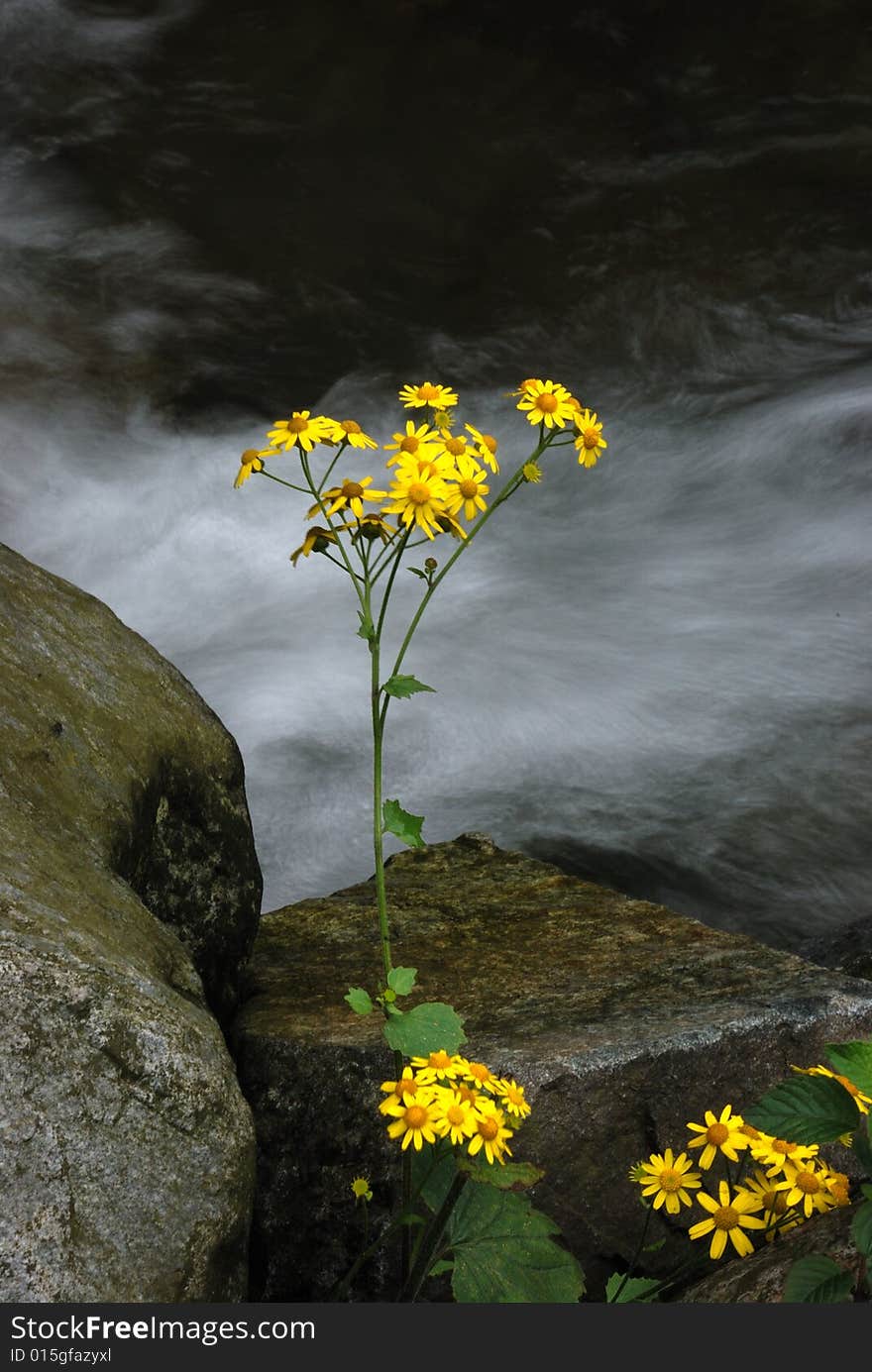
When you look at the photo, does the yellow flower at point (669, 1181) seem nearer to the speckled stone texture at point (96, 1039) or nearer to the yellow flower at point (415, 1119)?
the yellow flower at point (415, 1119)

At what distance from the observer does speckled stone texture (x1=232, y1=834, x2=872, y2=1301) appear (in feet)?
6.95

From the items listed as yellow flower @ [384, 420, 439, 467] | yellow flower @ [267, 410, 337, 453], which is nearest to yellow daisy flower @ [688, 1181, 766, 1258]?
yellow flower @ [384, 420, 439, 467]

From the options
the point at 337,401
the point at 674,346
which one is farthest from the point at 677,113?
the point at 337,401

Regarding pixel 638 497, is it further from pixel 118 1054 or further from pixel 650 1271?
pixel 118 1054

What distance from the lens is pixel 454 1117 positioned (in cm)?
→ 156

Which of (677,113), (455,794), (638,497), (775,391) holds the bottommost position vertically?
(455,794)

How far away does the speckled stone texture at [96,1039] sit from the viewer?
1501 millimetres

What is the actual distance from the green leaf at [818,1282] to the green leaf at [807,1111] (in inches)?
5.2

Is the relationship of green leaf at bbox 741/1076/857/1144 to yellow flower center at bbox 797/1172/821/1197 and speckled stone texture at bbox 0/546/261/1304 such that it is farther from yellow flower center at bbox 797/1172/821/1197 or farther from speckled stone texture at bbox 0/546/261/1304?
speckled stone texture at bbox 0/546/261/1304

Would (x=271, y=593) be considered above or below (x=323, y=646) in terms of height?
above

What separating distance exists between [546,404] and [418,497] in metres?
0.29

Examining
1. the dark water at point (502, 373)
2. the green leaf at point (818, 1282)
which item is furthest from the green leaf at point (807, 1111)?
the dark water at point (502, 373)

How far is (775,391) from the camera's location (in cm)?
655

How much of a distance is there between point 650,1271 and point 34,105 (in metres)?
7.86
